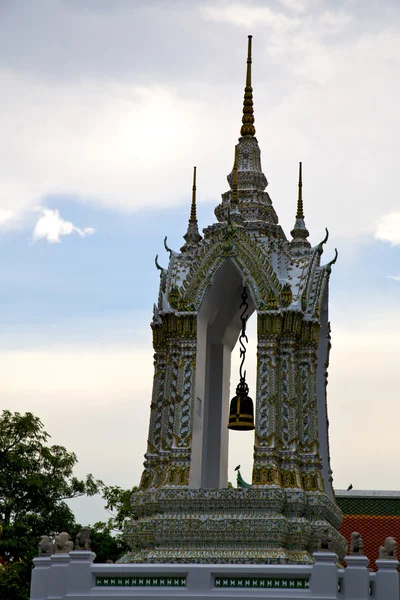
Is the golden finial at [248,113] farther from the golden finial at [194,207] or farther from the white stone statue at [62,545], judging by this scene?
the white stone statue at [62,545]

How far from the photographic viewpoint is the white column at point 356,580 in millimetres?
15062

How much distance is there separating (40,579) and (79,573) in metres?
0.66

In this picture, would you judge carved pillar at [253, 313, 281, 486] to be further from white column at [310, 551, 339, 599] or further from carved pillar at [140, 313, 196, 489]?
white column at [310, 551, 339, 599]

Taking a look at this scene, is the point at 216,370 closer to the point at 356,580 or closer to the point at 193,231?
the point at 193,231

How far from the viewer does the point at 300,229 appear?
2059 centimetres

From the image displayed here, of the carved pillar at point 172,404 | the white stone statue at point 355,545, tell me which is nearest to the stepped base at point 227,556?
the carved pillar at point 172,404

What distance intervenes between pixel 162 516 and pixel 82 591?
8.75ft

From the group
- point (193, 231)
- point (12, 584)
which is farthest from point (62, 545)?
point (12, 584)

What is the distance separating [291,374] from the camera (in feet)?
61.8

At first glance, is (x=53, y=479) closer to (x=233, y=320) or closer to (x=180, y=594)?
(x=233, y=320)

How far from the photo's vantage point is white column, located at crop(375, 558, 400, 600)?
15180mm

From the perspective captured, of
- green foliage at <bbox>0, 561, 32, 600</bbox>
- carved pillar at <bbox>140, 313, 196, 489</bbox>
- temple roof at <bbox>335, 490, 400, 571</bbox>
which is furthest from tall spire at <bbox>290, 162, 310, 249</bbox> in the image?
green foliage at <bbox>0, 561, 32, 600</bbox>

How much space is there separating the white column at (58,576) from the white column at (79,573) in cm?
14

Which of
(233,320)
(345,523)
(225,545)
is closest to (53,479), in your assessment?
(345,523)
